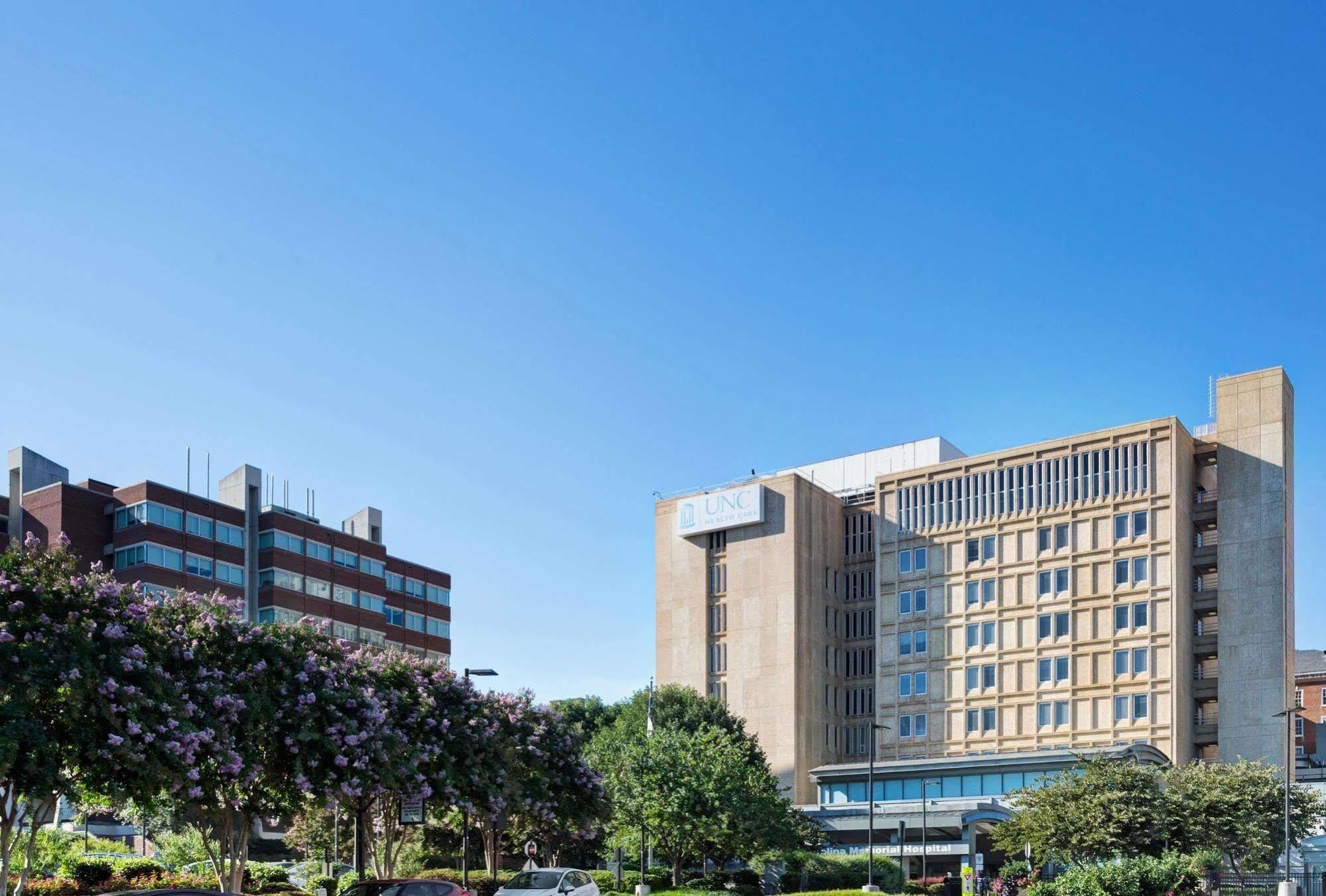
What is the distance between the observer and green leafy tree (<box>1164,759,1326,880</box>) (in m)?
57.6

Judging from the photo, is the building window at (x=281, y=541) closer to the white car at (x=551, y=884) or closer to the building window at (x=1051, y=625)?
the building window at (x=1051, y=625)

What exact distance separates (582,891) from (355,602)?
75855 mm

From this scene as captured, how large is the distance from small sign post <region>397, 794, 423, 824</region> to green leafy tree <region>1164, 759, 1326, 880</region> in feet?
114

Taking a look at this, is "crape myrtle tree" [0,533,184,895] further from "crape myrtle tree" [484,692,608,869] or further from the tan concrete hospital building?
the tan concrete hospital building

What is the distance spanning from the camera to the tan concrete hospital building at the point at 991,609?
Answer: 295 ft

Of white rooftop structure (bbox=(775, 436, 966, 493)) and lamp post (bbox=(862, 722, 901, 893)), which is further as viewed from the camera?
white rooftop structure (bbox=(775, 436, 966, 493))

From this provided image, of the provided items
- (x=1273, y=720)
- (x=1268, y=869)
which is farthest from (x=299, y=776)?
(x=1273, y=720)

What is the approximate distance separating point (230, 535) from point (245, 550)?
2099 millimetres

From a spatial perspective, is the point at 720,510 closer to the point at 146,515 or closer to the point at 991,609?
the point at 991,609

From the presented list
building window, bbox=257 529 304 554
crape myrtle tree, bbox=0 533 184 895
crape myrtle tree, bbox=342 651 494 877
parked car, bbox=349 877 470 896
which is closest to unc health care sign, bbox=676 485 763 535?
building window, bbox=257 529 304 554

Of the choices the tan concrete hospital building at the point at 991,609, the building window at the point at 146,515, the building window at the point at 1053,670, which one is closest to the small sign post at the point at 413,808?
the tan concrete hospital building at the point at 991,609

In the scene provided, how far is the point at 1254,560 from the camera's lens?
9206 cm

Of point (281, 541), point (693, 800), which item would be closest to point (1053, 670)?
point (693, 800)

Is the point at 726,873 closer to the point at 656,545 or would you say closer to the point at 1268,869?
the point at 1268,869
